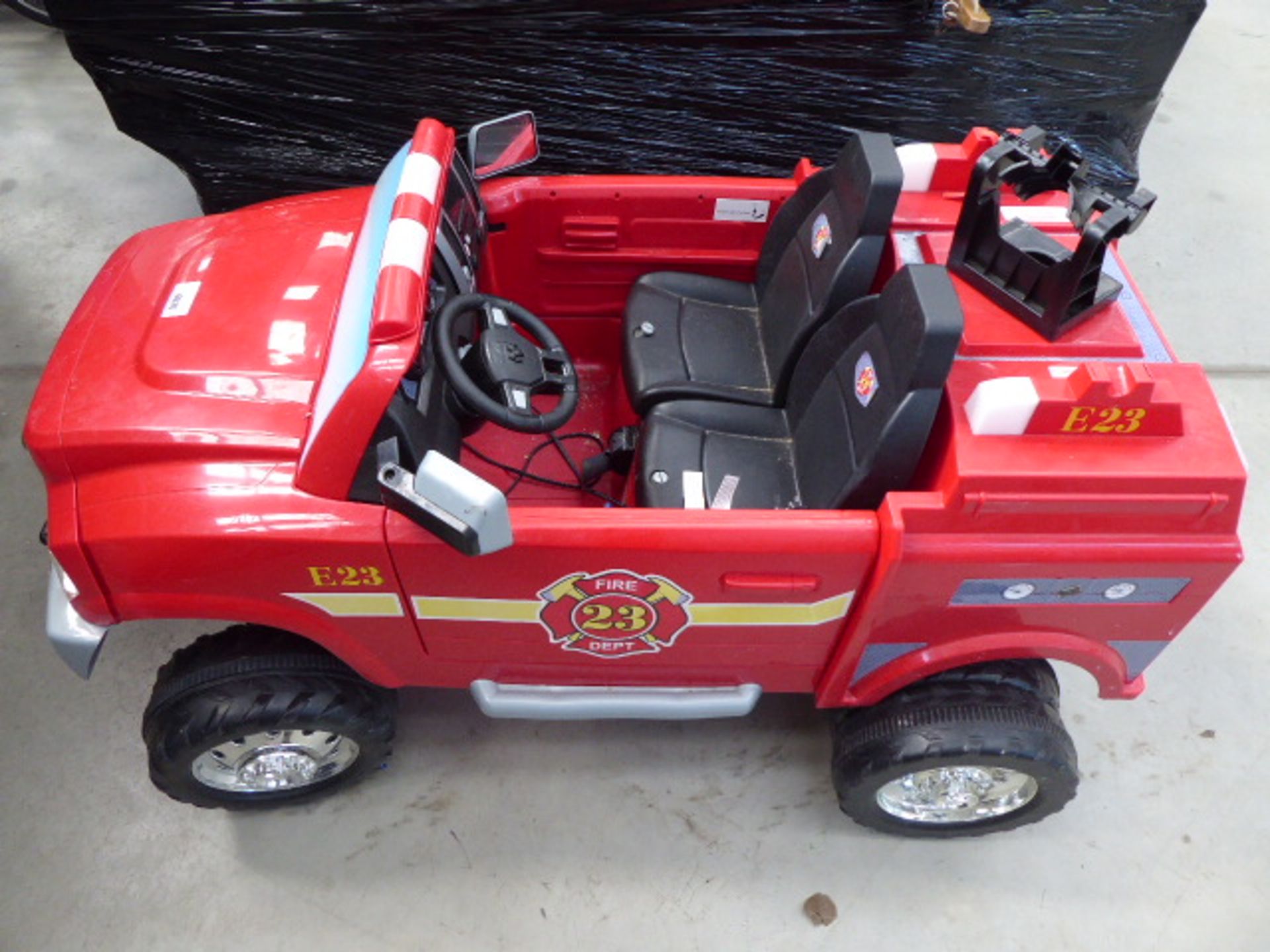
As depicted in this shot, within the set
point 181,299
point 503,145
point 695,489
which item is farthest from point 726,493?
point 181,299

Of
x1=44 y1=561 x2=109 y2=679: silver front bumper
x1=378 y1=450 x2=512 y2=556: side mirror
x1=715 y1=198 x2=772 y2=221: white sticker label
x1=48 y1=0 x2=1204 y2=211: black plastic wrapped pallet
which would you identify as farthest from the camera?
x1=48 y1=0 x2=1204 y2=211: black plastic wrapped pallet

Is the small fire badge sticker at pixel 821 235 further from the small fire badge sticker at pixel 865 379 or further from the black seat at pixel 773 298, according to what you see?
the small fire badge sticker at pixel 865 379

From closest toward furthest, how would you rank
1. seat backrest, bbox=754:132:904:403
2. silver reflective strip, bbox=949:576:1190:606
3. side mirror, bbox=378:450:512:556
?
side mirror, bbox=378:450:512:556 → silver reflective strip, bbox=949:576:1190:606 → seat backrest, bbox=754:132:904:403

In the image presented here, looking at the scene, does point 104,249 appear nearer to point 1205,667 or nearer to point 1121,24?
point 1121,24

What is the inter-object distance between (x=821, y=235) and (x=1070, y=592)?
100cm

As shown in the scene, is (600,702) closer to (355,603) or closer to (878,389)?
(355,603)

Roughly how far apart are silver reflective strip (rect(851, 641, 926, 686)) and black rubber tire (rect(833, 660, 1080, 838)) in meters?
0.13

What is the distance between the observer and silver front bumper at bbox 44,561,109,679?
185cm

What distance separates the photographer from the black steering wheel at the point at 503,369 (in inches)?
66.3

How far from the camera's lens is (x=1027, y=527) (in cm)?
168

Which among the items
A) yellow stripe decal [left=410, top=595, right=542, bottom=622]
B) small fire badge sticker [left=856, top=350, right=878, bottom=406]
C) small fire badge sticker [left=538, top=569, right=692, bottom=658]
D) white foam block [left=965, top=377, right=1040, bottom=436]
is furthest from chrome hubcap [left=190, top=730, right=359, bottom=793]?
white foam block [left=965, top=377, right=1040, bottom=436]

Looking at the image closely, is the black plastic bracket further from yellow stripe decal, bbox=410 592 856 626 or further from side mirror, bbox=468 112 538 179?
side mirror, bbox=468 112 538 179

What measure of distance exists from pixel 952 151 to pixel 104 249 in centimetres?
326

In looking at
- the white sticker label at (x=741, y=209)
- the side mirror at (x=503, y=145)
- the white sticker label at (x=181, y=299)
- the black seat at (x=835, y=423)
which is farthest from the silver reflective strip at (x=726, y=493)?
the white sticker label at (x=181, y=299)
